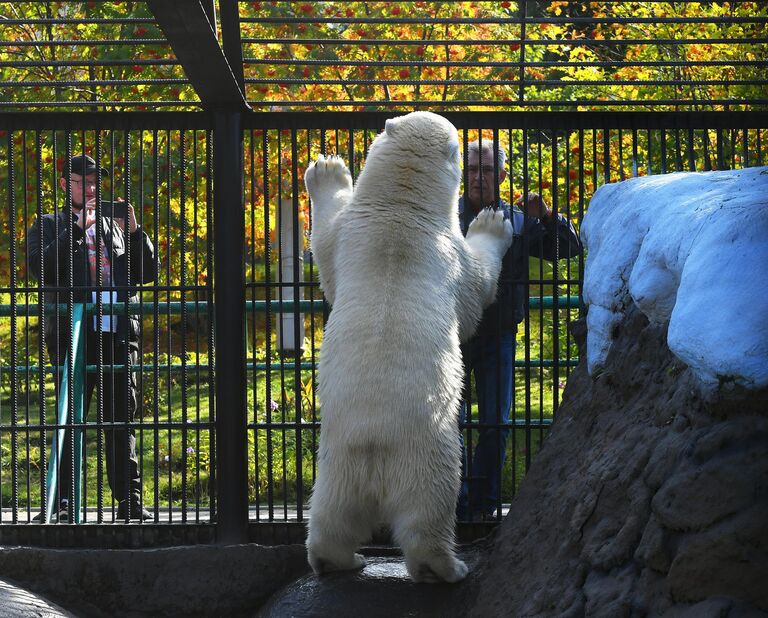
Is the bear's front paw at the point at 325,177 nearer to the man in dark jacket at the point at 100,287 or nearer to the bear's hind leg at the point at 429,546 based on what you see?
the man in dark jacket at the point at 100,287

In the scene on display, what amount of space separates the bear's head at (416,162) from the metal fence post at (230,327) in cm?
81

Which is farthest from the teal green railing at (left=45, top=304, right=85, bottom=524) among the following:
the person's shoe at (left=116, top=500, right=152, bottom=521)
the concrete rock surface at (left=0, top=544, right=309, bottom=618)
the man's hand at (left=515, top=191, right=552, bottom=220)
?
the man's hand at (left=515, top=191, right=552, bottom=220)

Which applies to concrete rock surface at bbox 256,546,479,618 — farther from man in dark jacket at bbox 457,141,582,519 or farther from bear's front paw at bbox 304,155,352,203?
bear's front paw at bbox 304,155,352,203

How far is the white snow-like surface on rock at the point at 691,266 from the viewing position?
102 inches

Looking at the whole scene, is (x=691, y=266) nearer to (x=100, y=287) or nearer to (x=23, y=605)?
(x=23, y=605)

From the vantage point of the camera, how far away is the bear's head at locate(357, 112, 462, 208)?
511cm

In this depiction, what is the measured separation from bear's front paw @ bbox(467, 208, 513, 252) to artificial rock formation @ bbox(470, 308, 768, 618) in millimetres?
1285

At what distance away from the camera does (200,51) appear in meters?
4.65

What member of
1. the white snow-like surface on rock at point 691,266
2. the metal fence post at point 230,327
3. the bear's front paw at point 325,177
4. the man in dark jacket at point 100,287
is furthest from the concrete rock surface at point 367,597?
the bear's front paw at point 325,177

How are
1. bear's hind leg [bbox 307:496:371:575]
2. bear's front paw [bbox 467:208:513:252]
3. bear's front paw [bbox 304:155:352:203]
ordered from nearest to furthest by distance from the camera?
bear's hind leg [bbox 307:496:371:575] → bear's front paw [bbox 304:155:352:203] → bear's front paw [bbox 467:208:513:252]

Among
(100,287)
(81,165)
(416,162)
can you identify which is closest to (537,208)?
(416,162)

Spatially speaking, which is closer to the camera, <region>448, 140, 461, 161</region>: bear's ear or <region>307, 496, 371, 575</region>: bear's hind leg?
<region>307, 496, 371, 575</region>: bear's hind leg

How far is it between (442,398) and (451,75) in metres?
7.60

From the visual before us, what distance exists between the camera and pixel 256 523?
580 centimetres
